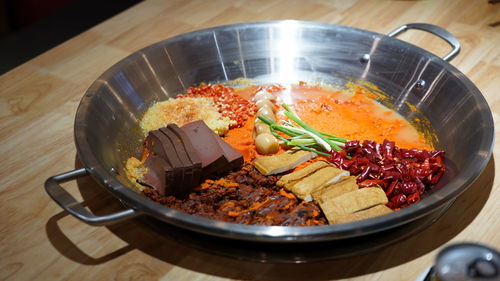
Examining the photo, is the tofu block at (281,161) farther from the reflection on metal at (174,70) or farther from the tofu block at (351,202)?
the reflection on metal at (174,70)

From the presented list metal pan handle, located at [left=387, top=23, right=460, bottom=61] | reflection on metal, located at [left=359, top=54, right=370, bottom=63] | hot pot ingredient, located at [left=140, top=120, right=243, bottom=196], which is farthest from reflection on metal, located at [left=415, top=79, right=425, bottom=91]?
hot pot ingredient, located at [left=140, top=120, right=243, bottom=196]

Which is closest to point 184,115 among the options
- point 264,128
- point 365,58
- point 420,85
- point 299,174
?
point 264,128

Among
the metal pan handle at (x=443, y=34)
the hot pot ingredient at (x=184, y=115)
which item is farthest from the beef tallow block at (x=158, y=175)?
the metal pan handle at (x=443, y=34)

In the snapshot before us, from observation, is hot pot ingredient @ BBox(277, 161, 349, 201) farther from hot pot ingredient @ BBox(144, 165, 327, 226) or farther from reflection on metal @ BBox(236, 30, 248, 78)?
reflection on metal @ BBox(236, 30, 248, 78)

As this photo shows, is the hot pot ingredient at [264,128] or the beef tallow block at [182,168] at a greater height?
the beef tallow block at [182,168]

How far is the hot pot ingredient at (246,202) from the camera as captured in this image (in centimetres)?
150

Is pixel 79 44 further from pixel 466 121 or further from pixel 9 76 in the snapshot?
pixel 466 121

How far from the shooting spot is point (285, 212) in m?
1.53

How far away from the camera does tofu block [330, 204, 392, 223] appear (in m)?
1.46

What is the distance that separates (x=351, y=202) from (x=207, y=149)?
0.52 metres

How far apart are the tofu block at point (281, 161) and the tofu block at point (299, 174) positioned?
55 millimetres

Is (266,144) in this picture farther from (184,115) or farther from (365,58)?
(365,58)

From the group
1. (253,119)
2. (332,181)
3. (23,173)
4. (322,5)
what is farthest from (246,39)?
(23,173)

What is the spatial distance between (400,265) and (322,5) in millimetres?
1809
